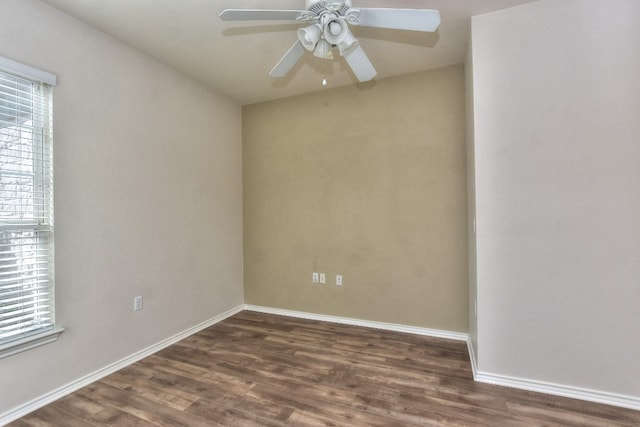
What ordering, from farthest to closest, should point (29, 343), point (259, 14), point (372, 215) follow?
point (372, 215)
point (29, 343)
point (259, 14)

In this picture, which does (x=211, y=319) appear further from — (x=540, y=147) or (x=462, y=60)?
(x=462, y=60)

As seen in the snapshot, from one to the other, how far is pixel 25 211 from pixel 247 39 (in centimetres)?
192

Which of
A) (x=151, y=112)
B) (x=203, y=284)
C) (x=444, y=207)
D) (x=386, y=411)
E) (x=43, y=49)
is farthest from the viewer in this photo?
(x=203, y=284)

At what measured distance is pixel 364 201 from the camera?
3.23 meters

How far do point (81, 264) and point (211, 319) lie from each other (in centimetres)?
153

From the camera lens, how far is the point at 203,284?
327 cm

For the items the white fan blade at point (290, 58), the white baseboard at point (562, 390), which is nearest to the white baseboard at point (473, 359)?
the white baseboard at point (562, 390)

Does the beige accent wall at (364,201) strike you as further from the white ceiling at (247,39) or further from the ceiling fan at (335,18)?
the ceiling fan at (335,18)

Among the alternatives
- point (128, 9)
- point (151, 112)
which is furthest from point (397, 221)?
point (128, 9)

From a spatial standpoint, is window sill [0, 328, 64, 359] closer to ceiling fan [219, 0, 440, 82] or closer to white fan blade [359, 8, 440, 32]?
ceiling fan [219, 0, 440, 82]

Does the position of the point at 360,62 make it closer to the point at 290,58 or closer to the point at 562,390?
the point at 290,58

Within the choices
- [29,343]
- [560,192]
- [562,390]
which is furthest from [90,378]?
[560,192]

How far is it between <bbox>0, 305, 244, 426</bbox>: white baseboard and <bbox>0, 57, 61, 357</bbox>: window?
361mm

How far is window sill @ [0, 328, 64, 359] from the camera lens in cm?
175
